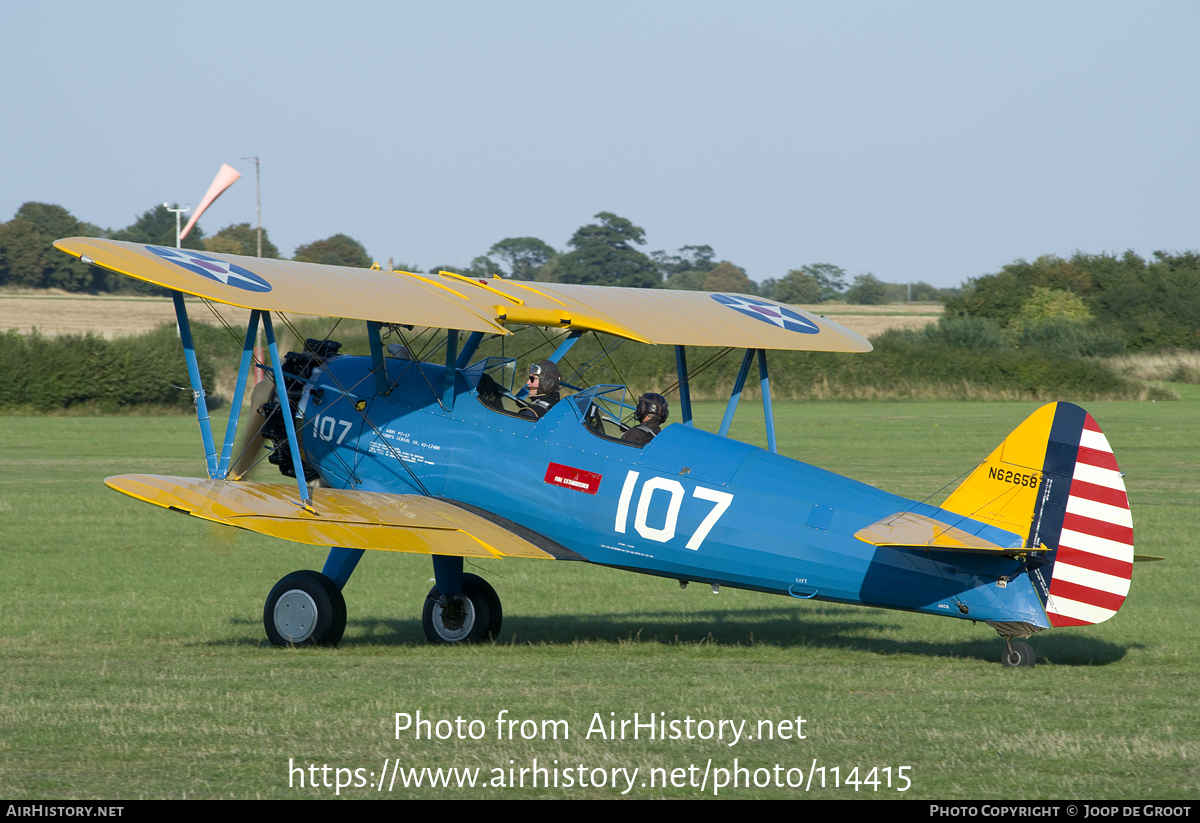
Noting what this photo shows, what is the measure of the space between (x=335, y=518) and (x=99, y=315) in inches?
2142

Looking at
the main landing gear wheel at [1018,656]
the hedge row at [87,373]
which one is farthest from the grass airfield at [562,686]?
the hedge row at [87,373]

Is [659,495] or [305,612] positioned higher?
[659,495]

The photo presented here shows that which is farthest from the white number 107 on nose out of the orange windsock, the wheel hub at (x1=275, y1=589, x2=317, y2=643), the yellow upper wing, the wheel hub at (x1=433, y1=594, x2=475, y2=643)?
the orange windsock

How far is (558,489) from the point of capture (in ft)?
28.0

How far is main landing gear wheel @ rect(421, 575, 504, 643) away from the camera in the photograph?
9227mm

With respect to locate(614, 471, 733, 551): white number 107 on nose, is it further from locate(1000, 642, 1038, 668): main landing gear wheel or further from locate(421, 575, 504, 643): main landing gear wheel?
locate(1000, 642, 1038, 668): main landing gear wheel

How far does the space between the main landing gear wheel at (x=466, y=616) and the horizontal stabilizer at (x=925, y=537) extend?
2.96m

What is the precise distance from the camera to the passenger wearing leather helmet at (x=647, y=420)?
27.5 ft

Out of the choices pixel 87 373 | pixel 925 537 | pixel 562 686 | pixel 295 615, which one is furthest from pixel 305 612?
pixel 87 373

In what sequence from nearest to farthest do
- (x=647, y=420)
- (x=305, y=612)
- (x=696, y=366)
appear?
1. (x=647, y=420)
2. (x=305, y=612)
3. (x=696, y=366)

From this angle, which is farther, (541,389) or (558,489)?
(541,389)

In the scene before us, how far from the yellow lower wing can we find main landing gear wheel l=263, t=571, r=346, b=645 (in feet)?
2.05

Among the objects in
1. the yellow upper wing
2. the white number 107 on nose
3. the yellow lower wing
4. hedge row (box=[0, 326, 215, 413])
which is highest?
the yellow upper wing

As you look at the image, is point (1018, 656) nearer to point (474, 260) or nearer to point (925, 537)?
point (925, 537)
